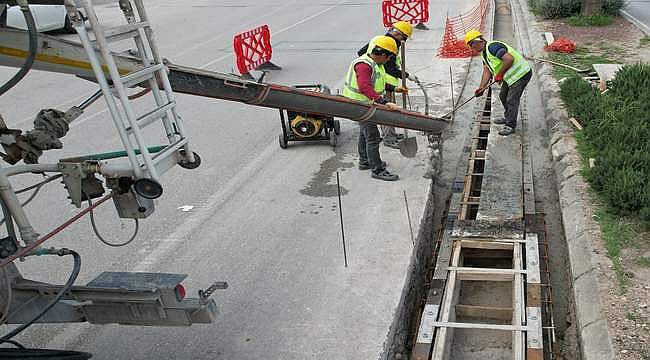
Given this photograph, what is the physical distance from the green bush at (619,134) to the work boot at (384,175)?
222 cm

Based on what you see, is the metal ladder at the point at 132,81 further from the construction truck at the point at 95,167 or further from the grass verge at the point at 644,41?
the grass verge at the point at 644,41

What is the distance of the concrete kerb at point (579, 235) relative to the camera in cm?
427

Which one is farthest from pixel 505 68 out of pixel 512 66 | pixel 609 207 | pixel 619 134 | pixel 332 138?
pixel 609 207

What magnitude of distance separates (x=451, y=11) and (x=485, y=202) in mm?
14516

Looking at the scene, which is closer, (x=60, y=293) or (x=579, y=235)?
(x=60, y=293)

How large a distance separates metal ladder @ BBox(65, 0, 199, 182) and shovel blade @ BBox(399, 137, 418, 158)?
4.22 metres

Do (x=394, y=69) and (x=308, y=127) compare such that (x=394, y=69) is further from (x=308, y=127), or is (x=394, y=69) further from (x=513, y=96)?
(x=513, y=96)

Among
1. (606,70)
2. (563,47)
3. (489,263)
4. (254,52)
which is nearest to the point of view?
(489,263)

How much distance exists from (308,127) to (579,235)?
4.08 metres

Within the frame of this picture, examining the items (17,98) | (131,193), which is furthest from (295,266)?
(17,98)

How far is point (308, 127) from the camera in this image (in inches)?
328

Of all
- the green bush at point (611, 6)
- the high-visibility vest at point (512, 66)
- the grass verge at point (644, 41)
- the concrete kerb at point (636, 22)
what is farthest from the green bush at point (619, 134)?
the green bush at point (611, 6)

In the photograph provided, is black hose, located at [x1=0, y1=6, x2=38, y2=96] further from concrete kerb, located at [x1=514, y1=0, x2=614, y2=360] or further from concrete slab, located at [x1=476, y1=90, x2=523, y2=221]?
concrete slab, located at [x1=476, y1=90, x2=523, y2=221]

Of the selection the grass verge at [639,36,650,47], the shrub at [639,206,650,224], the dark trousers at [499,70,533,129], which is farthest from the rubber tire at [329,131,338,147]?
the grass verge at [639,36,650,47]
